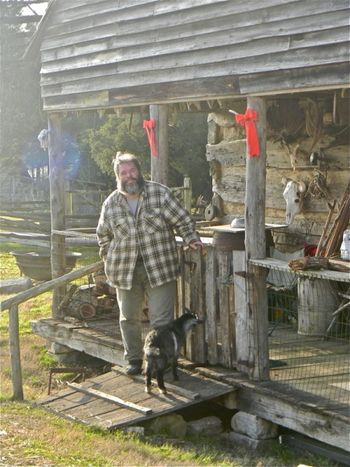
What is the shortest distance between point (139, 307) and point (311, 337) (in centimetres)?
266

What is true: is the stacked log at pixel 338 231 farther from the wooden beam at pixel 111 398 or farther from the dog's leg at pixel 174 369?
the wooden beam at pixel 111 398

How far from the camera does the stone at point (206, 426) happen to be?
786cm

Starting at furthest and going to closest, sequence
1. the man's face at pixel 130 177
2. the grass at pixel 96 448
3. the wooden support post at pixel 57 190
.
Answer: the wooden support post at pixel 57 190, the man's face at pixel 130 177, the grass at pixel 96 448

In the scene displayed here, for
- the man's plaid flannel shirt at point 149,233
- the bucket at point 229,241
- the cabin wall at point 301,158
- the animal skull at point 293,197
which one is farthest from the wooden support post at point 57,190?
the bucket at point 229,241

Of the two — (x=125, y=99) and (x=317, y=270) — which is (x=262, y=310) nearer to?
(x=317, y=270)

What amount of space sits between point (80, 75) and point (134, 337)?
402 centimetres

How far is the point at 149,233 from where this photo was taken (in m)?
8.05

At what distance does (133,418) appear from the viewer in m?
7.37

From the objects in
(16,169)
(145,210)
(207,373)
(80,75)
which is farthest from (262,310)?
(16,169)

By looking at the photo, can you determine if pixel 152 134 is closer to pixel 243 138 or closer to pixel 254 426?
A: pixel 243 138

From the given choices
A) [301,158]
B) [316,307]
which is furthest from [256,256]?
[301,158]

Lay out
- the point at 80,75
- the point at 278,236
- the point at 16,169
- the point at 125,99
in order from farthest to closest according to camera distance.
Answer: the point at 16,169
the point at 278,236
the point at 80,75
the point at 125,99

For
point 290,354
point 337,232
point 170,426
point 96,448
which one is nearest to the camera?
point 96,448

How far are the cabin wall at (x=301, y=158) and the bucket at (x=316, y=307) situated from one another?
3.25 feet
